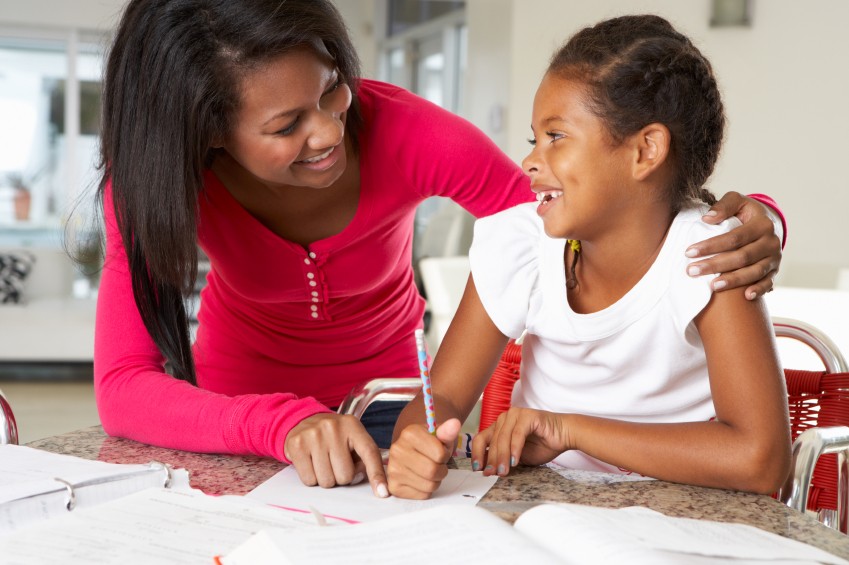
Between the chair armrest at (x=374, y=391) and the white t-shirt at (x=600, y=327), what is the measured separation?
0.50 feet

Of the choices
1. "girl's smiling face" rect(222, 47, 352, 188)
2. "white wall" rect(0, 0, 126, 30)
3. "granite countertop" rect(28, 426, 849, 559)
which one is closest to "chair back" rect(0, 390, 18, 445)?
"granite countertop" rect(28, 426, 849, 559)

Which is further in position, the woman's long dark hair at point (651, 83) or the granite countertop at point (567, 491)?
the woman's long dark hair at point (651, 83)

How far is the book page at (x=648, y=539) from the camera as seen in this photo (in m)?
0.62

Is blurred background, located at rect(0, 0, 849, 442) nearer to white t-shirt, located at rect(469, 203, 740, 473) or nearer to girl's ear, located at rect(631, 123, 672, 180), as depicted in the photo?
white t-shirt, located at rect(469, 203, 740, 473)

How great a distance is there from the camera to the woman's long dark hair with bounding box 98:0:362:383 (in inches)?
44.6

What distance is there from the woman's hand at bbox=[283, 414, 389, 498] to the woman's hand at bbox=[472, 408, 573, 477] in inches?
5.2

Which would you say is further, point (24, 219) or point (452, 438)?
point (24, 219)

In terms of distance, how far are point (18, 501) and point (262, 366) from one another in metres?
0.76

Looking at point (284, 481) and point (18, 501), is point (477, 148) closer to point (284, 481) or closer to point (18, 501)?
point (284, 481)

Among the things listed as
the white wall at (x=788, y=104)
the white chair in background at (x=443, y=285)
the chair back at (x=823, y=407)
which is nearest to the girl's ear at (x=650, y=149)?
the chair back at (x=823, y=407)

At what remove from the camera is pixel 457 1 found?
21.8 ft

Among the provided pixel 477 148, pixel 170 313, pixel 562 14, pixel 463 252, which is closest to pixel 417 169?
pixel 477 148

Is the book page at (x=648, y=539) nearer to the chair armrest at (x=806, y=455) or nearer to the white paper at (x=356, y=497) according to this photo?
the white paper at (x=356, y=497)

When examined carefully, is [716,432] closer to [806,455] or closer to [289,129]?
[806,455]
